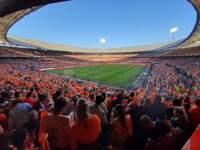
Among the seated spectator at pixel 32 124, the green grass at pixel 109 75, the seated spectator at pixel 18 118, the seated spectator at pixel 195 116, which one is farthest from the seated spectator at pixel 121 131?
the green grass at pixel 109 75


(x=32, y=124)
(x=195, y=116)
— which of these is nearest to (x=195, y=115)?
(x=195, y=116)

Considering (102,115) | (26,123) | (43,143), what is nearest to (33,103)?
(26,123)

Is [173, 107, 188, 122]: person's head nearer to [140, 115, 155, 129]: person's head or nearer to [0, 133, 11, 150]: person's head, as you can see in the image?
[140, 115, 155, 129]: person's head

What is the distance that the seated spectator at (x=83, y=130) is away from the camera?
1823mm

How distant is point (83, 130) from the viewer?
6.00 feet

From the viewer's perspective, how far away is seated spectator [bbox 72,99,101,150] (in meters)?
1.82

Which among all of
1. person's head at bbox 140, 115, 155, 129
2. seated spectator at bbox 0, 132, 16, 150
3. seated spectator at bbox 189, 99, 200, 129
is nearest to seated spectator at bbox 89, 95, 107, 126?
person's head at bbox 140, 115, 155, 129

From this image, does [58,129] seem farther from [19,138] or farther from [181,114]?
[181,114]

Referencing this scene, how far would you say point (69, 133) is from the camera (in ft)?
5.90

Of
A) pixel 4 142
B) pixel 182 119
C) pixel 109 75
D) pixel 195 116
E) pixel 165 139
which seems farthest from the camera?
pixel 109 75

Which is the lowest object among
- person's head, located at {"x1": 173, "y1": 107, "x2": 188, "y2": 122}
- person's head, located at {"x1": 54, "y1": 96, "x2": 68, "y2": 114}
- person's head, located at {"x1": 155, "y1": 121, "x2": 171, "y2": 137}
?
person's head, located at {"x1": 155, "y1": 121, "x2": 171, "y2": 137}

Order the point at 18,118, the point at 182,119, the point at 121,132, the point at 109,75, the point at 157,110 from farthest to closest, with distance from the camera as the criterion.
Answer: the point at 109,75
the point at 157,110
the point at 18,118
the point at 182,119
the point at 121,132

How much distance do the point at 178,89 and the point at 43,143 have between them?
12.7 meters

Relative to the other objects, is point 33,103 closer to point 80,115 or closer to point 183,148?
point 80,115
